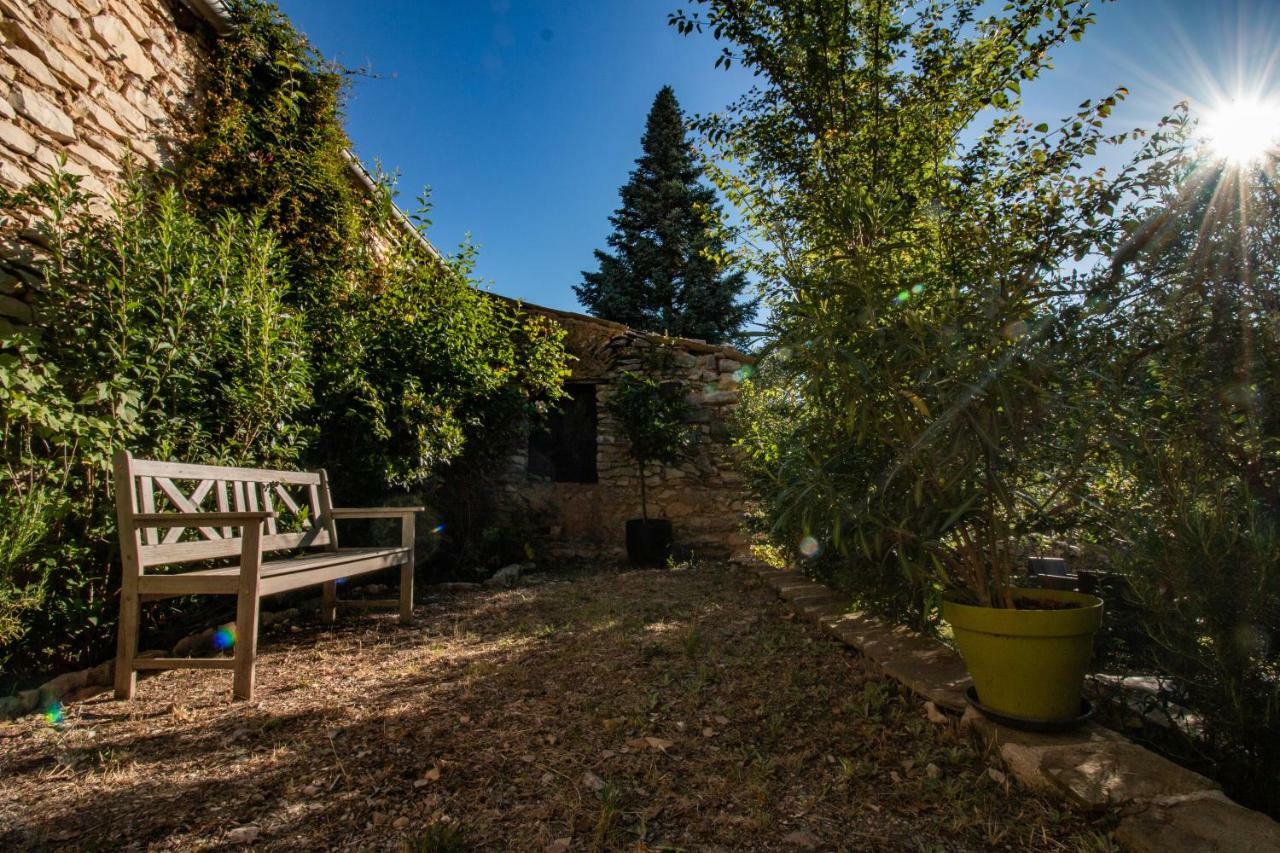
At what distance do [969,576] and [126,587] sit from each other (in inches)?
132

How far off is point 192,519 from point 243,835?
1.48 m

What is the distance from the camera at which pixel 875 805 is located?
1622mm

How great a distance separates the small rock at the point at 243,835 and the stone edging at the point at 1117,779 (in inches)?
82.2

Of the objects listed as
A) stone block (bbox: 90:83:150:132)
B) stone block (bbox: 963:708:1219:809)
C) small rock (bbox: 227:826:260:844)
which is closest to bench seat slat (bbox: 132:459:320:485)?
small rock (bbox: 227:826:260:844)

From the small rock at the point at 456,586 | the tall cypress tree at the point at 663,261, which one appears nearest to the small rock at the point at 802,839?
the small rock at the point at 456,586

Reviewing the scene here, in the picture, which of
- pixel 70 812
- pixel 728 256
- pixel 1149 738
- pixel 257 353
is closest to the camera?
pixel 70 812

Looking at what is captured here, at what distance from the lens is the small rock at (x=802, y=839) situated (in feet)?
4.75

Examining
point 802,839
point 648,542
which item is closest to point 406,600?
point 648,542

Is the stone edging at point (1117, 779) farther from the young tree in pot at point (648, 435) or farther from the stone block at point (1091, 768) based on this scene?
the young tree in pot at point (648, 435)

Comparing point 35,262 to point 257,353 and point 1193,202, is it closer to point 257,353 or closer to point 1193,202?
point 257,353

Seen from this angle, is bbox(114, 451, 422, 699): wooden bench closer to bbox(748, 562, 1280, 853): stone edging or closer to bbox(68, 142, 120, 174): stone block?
bbox(68, 142, 120, 174): stone block

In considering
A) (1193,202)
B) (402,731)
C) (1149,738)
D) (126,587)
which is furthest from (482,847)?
(1193,202)

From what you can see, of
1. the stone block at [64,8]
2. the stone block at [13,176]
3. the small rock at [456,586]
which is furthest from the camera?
the small rock at [456,586]

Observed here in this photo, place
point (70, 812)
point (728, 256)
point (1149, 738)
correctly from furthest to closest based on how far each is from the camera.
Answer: point (728, 256) < point (1149, 738) < point (70, 812)
